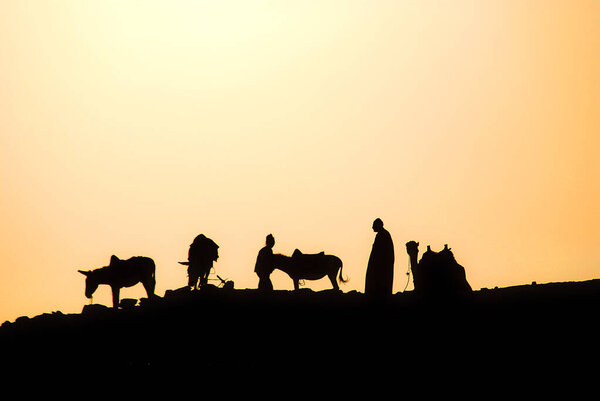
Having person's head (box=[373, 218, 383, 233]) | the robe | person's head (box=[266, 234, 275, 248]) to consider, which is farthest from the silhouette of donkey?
person's head (box=[373, 218, 383, 233])

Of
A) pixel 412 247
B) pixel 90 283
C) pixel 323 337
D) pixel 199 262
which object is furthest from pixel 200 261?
pixel 323 337

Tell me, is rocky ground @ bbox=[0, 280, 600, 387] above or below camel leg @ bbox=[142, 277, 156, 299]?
below

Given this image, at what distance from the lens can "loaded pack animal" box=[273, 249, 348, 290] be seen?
24016 millimetres

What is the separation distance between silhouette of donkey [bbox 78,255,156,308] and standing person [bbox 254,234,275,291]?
4.04 metres

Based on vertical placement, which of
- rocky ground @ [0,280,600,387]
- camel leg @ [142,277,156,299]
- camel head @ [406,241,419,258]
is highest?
camel head @ [406,241,419,258]

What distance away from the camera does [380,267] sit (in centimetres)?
1741

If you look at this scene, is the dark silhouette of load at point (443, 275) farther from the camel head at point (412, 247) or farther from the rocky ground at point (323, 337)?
the camel head at point (412, 247)

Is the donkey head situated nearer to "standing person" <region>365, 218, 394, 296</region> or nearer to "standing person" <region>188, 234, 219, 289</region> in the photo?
"standing person" <region>188, 234, 219, 289</region>

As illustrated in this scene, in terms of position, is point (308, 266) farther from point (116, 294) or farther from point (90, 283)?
point (90, 283)

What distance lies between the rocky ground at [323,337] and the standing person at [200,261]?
1.72 meters

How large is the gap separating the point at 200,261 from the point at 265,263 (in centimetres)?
207

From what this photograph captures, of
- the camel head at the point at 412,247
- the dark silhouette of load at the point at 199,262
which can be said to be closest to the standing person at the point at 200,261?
the dark silhouette of load at the point at 199,262

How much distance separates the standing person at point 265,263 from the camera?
74.3ft

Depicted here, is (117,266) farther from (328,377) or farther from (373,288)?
(328,377)
